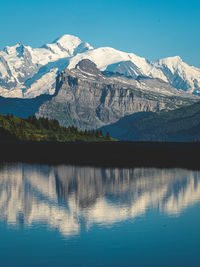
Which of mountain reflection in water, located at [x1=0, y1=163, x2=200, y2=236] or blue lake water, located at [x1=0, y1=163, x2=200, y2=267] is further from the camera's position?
mountain reflection in water, located at [x1=0, y1=163, x2=200, y2=236]

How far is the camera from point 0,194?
93938 mm

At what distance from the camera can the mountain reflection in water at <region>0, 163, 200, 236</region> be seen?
69969 millimetres

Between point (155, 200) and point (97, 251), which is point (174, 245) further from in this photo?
point (155, 200)

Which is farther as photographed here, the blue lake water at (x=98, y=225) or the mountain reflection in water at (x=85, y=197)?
the mountain reflection in water at (x=85, y=197)

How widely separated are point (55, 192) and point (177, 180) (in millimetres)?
44247

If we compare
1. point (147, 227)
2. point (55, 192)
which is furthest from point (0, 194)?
point (147, 227)

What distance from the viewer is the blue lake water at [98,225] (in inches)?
2026

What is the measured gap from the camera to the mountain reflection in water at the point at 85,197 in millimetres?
69969

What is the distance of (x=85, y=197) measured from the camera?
9238 cm

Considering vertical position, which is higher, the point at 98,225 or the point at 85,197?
the point at 85,197

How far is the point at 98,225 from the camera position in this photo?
6562 cm

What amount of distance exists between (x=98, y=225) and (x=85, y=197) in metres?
26.9

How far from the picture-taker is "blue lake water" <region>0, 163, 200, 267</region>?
5147 cm

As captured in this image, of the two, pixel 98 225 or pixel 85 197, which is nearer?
pixel 98 225
